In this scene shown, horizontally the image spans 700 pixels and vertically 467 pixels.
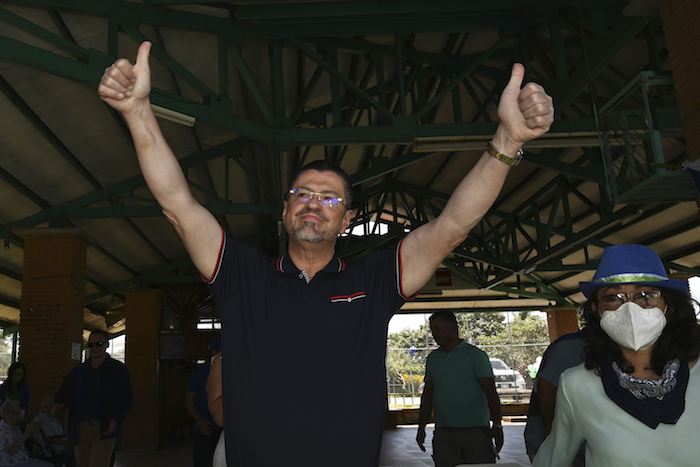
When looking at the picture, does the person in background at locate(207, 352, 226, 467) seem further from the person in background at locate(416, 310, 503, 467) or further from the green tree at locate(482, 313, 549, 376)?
the green tree at locate(482, 313, 549, 376)

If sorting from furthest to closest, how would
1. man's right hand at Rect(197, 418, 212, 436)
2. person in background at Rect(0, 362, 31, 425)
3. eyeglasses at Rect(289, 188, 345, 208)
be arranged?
person in background at Rect(0, 362, 31, 425)
man's right hand at Rect(197, 418, 212, 436)
eyeglasses at Rect(289, 188, 345, 208)

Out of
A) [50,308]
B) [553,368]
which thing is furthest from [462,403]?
[50,308]

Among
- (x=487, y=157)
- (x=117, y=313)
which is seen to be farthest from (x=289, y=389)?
(x=117, y=313)

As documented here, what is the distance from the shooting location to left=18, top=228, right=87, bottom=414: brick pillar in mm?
8492

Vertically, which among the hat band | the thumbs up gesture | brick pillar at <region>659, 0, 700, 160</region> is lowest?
the hat band

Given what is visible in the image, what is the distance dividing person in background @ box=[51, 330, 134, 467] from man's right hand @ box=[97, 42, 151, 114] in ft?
16.2

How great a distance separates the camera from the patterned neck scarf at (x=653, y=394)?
2.10m

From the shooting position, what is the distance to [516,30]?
6758 millimetres

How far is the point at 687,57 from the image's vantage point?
4547 millimetres

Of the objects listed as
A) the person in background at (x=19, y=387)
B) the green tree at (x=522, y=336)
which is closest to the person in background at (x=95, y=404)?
the person in background at (x=19, y=387)

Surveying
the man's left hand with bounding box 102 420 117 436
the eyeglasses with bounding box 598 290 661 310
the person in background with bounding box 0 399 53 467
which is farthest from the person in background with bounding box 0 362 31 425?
the eyeglasses with bounding box 598 290 661 310

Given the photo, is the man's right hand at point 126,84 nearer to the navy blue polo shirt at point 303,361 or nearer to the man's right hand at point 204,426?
the navy blue polo shirt at point 303,361

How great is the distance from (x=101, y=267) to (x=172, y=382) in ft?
15.4

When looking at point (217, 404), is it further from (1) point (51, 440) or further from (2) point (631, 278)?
(1) point (51, 440)
